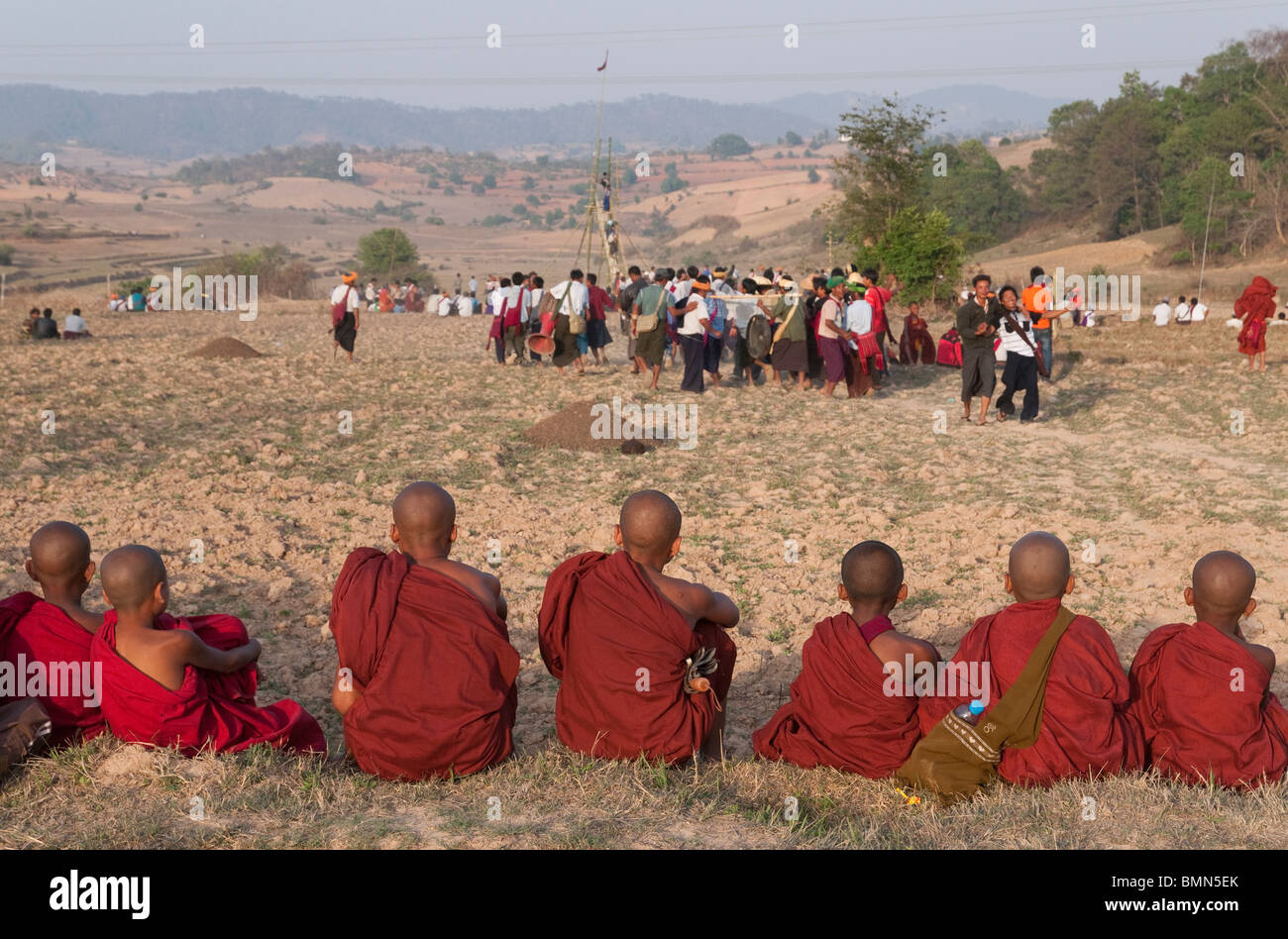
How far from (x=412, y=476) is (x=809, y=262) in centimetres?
4803

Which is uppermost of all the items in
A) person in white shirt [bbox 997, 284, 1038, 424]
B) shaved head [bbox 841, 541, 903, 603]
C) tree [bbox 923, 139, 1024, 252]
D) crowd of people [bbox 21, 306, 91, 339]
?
tree [bbox 923, 139, 1024, 252]

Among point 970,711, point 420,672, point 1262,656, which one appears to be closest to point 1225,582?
point 1262,656

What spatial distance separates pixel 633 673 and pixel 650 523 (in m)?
0.54

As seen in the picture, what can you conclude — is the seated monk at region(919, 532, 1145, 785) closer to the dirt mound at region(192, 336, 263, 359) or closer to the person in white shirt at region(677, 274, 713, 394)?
the person in white shirt at region(677, 274, 713, 394)

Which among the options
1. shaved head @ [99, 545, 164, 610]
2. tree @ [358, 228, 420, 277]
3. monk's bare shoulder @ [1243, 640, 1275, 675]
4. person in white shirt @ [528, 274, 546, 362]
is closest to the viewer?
shaved head @ [99, 545, 164, 610]

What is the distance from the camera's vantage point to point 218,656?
161 inches

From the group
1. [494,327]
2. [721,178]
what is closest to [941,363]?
[494,327]

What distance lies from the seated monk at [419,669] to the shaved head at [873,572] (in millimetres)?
1246

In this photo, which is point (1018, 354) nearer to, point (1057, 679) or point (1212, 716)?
point (1212, 716)

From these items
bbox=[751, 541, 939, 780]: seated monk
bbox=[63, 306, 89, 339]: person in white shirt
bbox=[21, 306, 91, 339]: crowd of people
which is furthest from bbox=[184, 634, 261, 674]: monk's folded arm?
bbox=[63, 306, 89, 339]: person in white shirt

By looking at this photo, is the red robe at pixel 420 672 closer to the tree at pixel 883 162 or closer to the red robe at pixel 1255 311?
the red robe at pixel 1255 311

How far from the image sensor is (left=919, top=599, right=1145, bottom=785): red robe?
3941 millimetres

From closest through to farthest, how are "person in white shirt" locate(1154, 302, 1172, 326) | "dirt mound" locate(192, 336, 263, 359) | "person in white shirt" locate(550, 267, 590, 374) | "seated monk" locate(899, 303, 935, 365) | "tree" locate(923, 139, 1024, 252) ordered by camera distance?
"person in white shirt" locate(550, 267, 590, 374) → "seated monk" locate(899, 303, 935, 365) → "dirt mound" locate(192, 336, 263, 359) → "person in white shirt" locate(1154, 302, 1172, 326) → "tree" locate(923, 139, 1024, 252)

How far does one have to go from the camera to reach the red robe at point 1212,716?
3.97m
